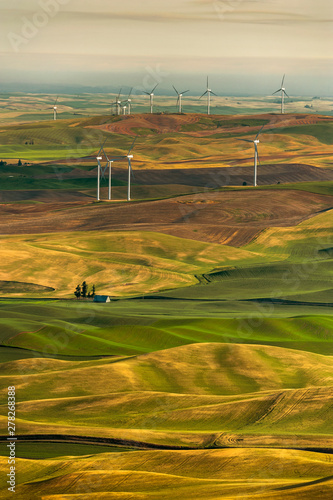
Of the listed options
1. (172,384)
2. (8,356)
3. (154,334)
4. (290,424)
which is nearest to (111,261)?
(154,334)

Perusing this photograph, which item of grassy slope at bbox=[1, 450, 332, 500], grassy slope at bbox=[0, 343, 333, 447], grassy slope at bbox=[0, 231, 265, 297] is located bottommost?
grassy slope at bbox=[0, 231, 265, 297]

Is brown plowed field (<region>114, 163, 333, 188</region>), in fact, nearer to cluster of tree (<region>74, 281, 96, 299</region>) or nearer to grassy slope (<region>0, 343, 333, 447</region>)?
cluster of tree (<region>74, 281, 96, 299</region>)

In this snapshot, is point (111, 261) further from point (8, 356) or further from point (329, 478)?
point (329, 478)

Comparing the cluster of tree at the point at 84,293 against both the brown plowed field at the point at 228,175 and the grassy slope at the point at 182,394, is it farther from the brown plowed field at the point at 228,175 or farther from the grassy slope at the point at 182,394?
the brown plowed field at the point at 228,175

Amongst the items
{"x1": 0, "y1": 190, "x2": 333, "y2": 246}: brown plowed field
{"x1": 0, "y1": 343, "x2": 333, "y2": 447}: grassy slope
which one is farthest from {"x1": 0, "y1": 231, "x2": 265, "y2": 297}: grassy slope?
{"x1": 0, "y1": 343, "x2": 333, "y2": 447}: grassy slope

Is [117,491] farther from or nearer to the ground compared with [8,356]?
farther from the ground

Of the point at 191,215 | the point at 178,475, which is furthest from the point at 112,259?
the point at 178,475

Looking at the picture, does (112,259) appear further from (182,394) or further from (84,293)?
(182,394)

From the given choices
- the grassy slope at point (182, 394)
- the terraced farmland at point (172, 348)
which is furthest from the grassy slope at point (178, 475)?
the grassy slope at point (182, 394)
